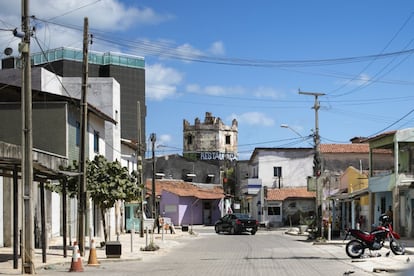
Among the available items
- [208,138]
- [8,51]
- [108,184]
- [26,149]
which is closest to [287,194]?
[208,138]

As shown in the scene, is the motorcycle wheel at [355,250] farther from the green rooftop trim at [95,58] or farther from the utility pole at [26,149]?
the green rooftop trim at [95,58]

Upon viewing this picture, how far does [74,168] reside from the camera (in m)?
26.0

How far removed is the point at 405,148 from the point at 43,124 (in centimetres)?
2123

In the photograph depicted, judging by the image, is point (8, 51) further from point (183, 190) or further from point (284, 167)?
point (183, 190)

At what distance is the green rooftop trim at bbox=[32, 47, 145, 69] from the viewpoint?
Result: 62844mm

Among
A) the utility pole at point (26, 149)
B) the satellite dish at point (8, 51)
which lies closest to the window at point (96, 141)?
the satellite dish at point (8, 51)

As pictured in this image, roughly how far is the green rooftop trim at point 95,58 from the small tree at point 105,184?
1396 inches

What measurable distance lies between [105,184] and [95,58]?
45038 millimetres

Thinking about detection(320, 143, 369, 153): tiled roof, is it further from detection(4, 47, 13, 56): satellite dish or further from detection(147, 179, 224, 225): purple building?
detection(4, 47, 13, 56): satellite dish

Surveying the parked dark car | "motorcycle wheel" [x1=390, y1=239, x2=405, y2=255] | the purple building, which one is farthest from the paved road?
the purple building

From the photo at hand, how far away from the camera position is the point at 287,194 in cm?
6888

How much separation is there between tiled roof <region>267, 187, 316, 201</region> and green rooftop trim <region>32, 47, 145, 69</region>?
2007 cm

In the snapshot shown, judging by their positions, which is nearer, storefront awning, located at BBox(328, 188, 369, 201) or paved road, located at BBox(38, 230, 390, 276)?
paved road, located at BBox(38, 230, 390, 276)

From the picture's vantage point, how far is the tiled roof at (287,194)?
6812 centimetres
